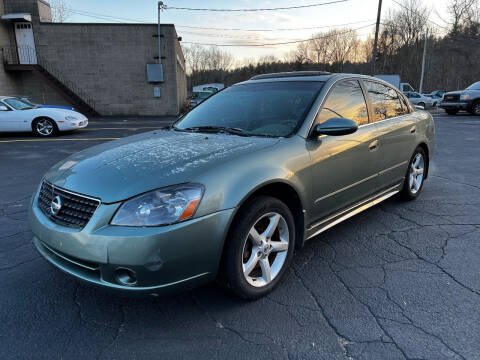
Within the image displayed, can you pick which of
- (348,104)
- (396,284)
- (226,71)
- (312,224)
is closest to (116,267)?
(312,224)

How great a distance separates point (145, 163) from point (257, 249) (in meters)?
0.99

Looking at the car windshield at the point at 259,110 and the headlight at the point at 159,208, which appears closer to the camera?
the headlight at the point at 159,208

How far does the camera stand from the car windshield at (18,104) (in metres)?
11.1

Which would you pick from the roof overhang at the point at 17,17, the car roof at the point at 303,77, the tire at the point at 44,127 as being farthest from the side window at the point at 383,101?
the roof overhang at the point at 17,17

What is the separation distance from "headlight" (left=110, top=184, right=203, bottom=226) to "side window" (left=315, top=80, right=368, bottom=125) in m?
1.44

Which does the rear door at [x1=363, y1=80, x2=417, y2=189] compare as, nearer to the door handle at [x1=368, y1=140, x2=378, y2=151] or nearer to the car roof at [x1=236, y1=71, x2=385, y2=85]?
the door handle at [x1=368, y1=140, x2=378, y2=151]

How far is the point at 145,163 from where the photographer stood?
7.68ft

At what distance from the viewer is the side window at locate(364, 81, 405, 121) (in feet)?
12.2

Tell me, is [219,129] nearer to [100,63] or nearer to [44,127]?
[44,127]

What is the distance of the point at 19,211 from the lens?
431 centimetres

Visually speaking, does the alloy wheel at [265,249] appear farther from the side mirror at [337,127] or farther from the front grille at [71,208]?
the front grille at [71,208]

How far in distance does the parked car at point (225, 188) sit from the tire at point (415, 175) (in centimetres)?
70

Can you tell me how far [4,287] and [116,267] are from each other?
1389 millimetres

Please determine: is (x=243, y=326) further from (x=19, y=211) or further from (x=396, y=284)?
(x=19, y=211)
